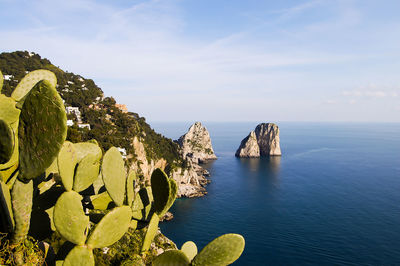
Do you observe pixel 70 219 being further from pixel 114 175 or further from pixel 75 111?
pixel 75 111

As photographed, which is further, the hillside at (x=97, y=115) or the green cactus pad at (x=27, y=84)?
the hillside at (x=97, y=115)

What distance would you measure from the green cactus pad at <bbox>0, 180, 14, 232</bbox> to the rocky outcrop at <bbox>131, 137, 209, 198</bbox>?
31341 mm

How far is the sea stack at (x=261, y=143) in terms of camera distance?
297 feet

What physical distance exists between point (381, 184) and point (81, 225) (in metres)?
63.0

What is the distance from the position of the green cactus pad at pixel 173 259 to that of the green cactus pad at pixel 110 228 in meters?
0.60

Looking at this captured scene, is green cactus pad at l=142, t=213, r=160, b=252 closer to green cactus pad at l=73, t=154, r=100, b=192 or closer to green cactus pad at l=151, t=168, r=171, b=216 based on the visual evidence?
green cactus pad at l=151, t=168, r=171, b=216

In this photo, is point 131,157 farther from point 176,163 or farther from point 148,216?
point 148,216

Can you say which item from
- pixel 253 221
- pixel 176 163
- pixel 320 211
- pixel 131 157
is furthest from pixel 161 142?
pixel 320 211

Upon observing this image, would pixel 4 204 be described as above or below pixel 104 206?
above

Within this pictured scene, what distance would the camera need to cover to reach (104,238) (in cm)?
250

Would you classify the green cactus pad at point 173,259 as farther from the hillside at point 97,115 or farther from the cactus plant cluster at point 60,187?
the hillside at point 97,115

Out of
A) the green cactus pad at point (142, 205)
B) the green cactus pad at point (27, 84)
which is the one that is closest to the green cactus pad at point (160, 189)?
the green cactus pad at point (142, 205)

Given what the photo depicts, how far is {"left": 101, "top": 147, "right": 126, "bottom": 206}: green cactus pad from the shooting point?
291 centimetres

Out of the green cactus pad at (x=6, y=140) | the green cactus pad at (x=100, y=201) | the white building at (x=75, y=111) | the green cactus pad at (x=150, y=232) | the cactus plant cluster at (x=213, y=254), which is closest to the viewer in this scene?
the green cactus pad at (x=6, y=140)
